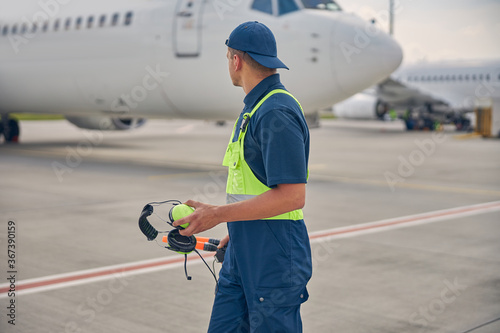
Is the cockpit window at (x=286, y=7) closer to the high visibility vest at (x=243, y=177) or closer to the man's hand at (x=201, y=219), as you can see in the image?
the high visibility vest at (x=243, y=177)

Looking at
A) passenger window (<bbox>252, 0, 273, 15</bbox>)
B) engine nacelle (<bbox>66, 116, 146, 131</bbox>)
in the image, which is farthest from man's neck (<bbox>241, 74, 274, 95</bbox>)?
engine nacelle (<bbox>66, 116, 146, 131</bbox>)

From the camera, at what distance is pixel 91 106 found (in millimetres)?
14469

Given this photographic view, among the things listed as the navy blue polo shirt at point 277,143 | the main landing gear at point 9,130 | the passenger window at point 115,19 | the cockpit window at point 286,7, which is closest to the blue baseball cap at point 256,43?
the navy blue polo shirt at point 277,143

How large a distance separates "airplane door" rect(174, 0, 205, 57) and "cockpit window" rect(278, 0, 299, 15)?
1.62m

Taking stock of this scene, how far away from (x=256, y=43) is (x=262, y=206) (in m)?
0.69

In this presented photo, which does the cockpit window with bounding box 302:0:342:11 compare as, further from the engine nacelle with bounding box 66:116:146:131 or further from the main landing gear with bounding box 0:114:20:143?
the main landing gear with bounding box 0:114:20:143

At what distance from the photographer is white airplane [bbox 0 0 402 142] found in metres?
11.3

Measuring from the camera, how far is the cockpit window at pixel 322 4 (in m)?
11.9

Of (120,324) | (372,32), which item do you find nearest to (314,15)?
(372,32)

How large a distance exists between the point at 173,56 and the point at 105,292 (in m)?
8.09

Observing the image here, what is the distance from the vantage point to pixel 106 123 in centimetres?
1789

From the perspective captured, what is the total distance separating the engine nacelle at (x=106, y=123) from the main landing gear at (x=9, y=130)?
10.00 ft

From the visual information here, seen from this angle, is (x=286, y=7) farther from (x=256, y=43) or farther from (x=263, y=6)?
(x=256, y=43)

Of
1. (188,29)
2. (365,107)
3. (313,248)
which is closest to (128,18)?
(188,29)
